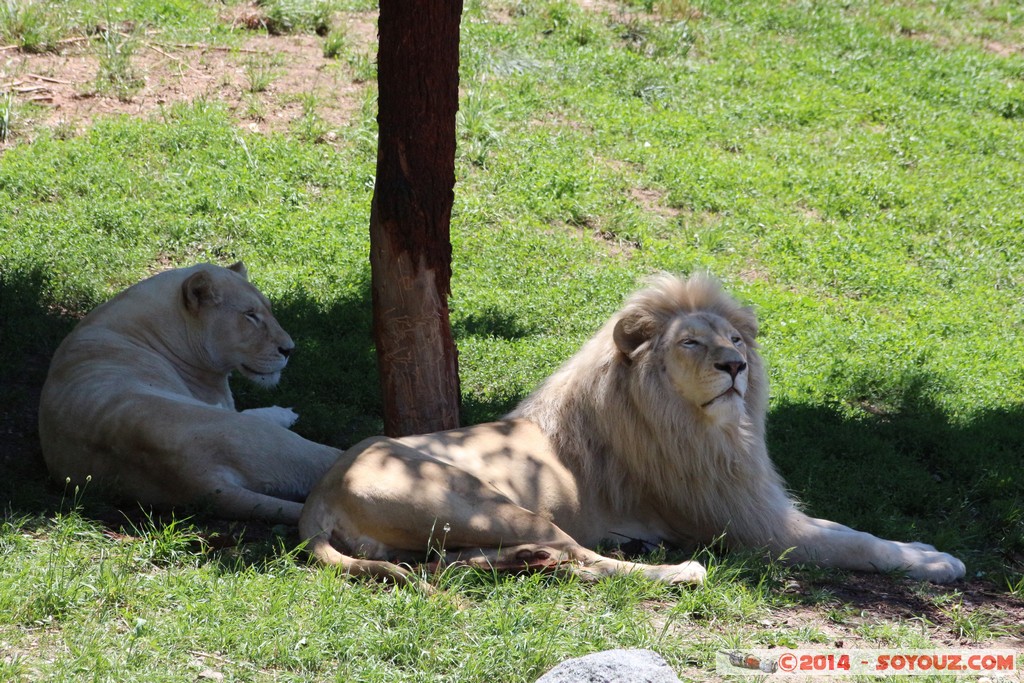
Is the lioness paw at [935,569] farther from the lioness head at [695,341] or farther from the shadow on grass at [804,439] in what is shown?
the lioness head at [695,341]

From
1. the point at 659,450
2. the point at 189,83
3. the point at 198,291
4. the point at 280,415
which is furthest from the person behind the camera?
the point at 189,83

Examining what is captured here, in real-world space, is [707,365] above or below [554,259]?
above

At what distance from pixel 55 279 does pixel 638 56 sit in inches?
336

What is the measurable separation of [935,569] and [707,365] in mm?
1500

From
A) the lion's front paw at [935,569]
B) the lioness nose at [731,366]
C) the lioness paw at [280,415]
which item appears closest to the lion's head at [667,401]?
the lioness nose at [731,366]

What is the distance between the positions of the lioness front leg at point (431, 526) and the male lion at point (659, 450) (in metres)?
0.08

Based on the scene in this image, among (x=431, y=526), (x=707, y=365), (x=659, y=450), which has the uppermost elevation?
(x=707, y=365)

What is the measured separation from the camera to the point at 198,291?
666cm

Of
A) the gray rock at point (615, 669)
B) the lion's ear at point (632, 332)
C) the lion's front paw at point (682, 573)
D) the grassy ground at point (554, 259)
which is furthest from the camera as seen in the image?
the lion's ear at point (632, 332)

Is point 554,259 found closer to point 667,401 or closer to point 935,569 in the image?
point 667,401

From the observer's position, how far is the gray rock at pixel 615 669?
3.43 m

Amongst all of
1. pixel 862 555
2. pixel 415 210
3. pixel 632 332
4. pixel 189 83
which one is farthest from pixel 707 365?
pixel 189 83

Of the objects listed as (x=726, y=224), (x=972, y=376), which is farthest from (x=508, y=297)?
(x=972, y=376)

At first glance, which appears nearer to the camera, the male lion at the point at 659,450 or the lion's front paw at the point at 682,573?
the lion's front paw at the point at 682,573
